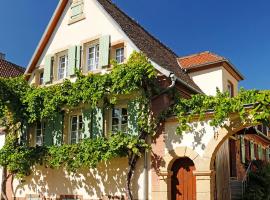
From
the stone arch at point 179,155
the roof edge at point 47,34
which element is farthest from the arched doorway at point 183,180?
the roof edge at point 47,34

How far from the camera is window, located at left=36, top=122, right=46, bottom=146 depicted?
17.3 m

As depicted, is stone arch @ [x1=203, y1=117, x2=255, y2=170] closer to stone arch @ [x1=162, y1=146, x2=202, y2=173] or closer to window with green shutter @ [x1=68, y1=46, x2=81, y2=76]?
stone arch @ [x1=162, y1=146, x2=202, y2=173]

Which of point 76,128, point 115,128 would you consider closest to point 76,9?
point 76,128

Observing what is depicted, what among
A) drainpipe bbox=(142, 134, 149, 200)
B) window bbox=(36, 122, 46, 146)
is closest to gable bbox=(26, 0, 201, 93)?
window bbox=(36, 122, 46, 146)

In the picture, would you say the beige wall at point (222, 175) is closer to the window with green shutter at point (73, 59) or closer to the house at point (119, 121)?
the house at point (119, 121)

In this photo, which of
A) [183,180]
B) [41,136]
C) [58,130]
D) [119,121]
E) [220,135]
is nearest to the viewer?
[220,135]

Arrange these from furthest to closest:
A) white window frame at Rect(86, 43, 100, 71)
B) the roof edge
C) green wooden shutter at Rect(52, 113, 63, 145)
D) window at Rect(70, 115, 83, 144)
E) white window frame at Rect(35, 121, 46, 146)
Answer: the roof edge → white window frame at Rect(35, 121, 46, 146) → white window frame at Rect(86, 43, 100, 71) → green wooden shutter at Rect(52, 113, 63, 145) → window at Rect(70, 115, 83, 144)

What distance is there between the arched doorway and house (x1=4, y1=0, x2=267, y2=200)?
33 millimetres

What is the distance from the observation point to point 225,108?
12117mm

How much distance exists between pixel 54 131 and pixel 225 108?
7.70 meters

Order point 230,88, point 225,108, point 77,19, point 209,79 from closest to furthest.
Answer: point 225,108 → point 77,19 → point 209,79 → point 230,88

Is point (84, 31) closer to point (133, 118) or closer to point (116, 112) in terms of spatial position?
point (116, 112)

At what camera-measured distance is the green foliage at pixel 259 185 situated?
17.5 m

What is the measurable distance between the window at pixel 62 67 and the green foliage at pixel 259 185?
974cm
